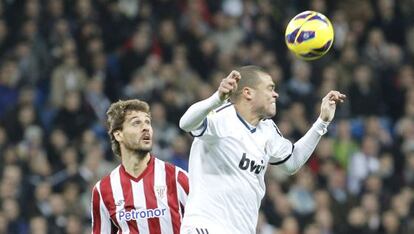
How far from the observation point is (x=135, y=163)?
31.1 feet

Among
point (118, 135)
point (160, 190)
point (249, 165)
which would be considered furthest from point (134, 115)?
point (249, 165)

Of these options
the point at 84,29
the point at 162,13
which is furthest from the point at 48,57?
the point at 162,13

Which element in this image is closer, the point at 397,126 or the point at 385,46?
the point at 397,126

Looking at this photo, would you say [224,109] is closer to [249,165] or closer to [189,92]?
[249,165]

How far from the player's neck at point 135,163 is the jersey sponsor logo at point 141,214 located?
13.3 inches

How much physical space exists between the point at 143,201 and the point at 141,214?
11 centimetres

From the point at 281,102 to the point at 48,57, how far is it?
3.65 m

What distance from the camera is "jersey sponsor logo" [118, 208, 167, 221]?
365 inches

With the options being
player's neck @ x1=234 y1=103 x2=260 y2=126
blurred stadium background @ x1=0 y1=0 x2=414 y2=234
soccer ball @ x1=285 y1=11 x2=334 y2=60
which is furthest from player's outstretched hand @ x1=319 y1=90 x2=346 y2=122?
blurred stadium background @ x1=0 y1=0 x2=414 y2=234

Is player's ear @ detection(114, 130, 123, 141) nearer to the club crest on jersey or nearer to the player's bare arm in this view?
the club crest on jersey

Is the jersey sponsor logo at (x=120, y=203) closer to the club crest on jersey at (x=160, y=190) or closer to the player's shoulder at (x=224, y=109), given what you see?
the club crest on jersey at (x=160, y=190)

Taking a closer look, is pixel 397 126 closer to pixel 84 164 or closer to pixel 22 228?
pixel 84 164

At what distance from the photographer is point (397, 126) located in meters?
18.5

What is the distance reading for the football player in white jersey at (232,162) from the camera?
29.0 ft
